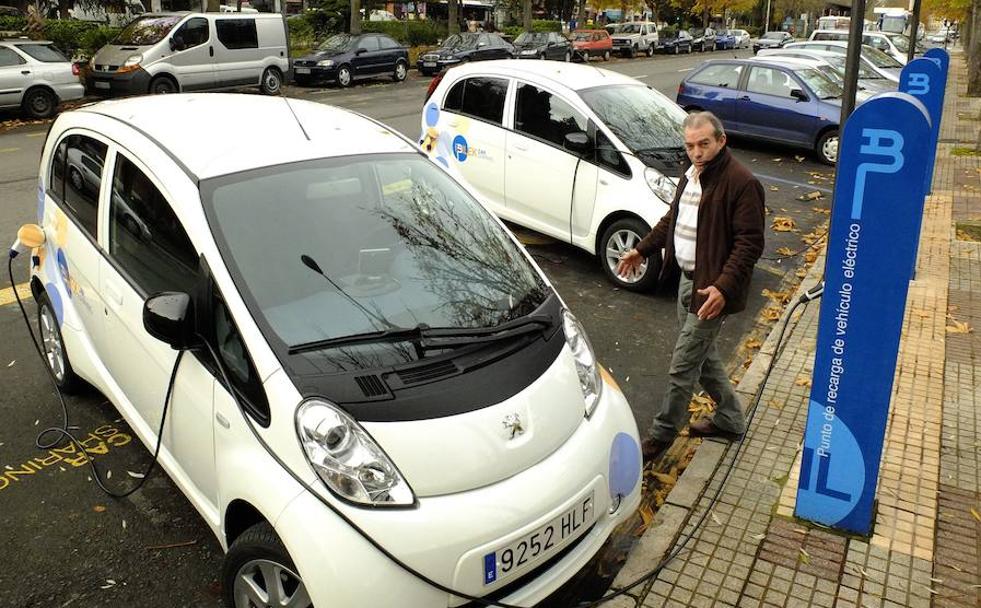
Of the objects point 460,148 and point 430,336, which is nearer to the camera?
point 430,336

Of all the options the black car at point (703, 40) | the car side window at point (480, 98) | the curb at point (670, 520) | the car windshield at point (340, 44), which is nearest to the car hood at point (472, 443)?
the curb at point (670, 520)

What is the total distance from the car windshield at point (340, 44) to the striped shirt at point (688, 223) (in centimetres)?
2070

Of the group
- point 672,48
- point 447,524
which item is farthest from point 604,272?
point 672,48

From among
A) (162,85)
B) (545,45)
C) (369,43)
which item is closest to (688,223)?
(162,85)

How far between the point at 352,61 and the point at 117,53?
276 inches

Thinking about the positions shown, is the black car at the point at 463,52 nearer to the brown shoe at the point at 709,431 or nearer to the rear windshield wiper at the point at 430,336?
the brown shoe at the point at 709,431

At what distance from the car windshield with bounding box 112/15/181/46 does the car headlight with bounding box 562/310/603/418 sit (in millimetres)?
17350

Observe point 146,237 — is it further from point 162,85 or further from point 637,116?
point 162,85

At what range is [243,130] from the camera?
3654mm

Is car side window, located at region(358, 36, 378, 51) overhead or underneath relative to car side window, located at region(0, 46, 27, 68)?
overhead

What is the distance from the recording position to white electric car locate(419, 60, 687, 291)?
694 cm

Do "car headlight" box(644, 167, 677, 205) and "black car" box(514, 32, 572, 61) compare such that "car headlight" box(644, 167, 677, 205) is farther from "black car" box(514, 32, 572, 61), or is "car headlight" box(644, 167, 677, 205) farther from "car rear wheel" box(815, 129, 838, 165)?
"black car" box(514, 32, 572, 61)

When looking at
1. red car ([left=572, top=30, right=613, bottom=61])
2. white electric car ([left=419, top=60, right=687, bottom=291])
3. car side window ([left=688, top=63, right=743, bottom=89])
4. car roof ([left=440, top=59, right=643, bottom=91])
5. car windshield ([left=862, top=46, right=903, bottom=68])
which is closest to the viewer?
white electric car ([left=419, top=60, right=687, bottom=291])

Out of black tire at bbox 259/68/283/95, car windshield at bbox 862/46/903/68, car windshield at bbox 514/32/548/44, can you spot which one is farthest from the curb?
car windshield at bbox 514/32/548/44
